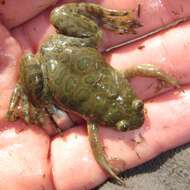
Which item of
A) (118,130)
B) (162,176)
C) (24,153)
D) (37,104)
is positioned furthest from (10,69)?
(162,176)

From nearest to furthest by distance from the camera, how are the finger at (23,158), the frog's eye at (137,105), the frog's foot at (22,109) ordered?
1. the frog's eye at (137,105)
2. the finger at (23,158)
3. the frog's foot at (22,109)

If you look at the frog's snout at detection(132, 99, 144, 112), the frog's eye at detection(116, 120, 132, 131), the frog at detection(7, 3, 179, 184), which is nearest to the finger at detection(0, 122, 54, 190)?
the frog at detection(7, 3, 179, 184)

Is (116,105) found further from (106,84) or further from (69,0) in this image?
(69,0)

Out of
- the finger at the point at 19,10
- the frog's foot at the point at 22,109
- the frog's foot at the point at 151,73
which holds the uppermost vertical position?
the finger at the point at 19,10

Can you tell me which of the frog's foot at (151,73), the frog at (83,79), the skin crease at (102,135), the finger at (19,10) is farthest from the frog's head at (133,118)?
the finger at (19,10)

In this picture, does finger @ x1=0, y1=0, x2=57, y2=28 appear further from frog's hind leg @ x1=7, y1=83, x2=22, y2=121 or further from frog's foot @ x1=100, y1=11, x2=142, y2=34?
frog's hind leg @ x1=7, y1=83, x2=22, y2=121

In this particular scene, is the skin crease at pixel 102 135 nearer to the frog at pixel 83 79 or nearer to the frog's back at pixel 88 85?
the frog at pixel 83 79
